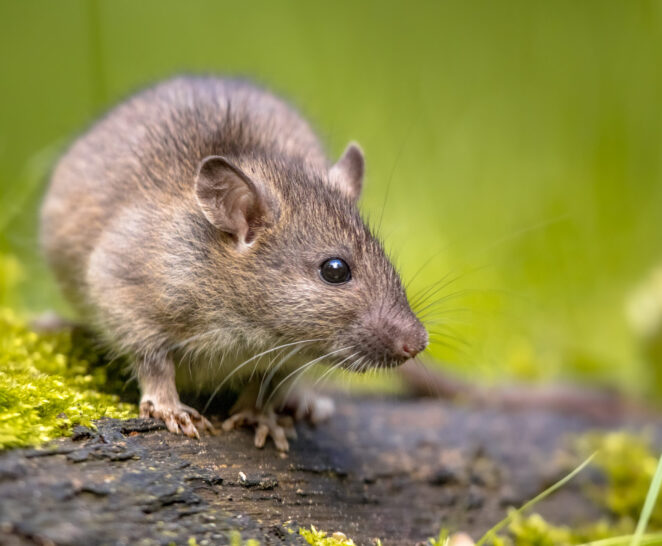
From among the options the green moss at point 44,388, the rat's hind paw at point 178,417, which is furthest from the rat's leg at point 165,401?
the green moss at point 44,388

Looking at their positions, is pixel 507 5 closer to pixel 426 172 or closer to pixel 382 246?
A: pixel 426 172

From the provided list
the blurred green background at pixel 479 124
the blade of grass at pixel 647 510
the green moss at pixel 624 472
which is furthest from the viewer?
the blurred green background at pixel 479 124

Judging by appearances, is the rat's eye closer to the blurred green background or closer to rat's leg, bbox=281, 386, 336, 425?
rat's leg, bbox=281, 386, 336, 425

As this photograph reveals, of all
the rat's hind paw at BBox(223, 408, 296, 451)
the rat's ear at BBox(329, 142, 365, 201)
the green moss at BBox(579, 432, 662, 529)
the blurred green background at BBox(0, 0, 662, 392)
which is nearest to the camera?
the rat's hind paw at BBox(223, 408, 296, 451)

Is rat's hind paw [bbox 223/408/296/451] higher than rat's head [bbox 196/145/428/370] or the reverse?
the reverse

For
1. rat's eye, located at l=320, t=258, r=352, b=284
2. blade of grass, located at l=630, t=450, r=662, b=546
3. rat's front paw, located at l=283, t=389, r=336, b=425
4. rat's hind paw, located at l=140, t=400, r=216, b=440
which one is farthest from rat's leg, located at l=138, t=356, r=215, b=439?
blade of grass, located at l=630, t=450, r=662, b=546

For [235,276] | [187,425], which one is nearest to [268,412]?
[187,425]

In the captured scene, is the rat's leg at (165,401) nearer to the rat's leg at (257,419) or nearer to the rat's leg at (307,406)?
the rat's leg at (257,419)
